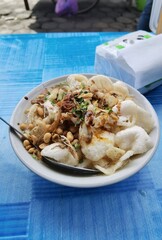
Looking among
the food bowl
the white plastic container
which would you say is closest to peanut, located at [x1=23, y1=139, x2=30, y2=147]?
the food bowl

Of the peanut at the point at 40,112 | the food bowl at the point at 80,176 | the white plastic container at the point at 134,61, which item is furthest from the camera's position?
the white plastic container at the point at 134,61

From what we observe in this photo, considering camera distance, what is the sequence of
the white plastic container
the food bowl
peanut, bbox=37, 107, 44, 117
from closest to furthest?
1. the food bowl
2. peanut, bbox=37, 107, 44, 117
3. the white plastic container

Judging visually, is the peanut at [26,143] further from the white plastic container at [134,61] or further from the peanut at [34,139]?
the white plastic container at [134,61]

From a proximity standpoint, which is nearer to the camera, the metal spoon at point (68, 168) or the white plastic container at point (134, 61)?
the metal spoon at point (68, 168)

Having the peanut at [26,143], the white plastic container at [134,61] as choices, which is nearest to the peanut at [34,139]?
the peanut at [26,143]

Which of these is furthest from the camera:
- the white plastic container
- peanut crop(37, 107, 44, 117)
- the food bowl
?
the white plastic container

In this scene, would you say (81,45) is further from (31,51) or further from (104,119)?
(104,119)

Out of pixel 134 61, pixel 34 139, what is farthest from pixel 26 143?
pixel 134 61

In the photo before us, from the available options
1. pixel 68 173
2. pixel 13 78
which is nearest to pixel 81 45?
pixel 13 78

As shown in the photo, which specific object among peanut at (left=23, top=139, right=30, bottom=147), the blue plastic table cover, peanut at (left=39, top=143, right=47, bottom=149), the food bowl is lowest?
the blue plastic table cover

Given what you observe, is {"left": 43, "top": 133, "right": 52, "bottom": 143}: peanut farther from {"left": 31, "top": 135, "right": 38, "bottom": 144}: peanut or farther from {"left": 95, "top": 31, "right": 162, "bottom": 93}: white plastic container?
{"left": 95, "top": 31, "right": 162, "bottom": 93}: white plastic container

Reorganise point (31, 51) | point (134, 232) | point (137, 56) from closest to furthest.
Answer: point (134, 232) < point (137, 56) < point (31, 51)
